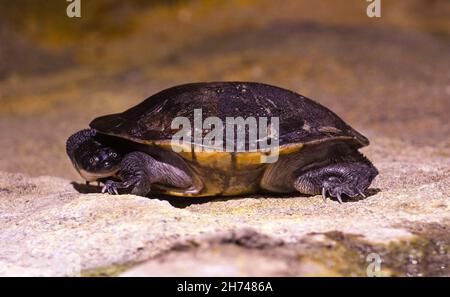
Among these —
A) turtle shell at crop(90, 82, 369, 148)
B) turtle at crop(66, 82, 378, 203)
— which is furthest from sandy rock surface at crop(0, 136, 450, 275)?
turtle shell at crop(90, 82, 369, 148)

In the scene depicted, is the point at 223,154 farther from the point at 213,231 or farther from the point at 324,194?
the point at 213,231

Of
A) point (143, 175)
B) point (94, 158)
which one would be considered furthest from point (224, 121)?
point (94, 158)

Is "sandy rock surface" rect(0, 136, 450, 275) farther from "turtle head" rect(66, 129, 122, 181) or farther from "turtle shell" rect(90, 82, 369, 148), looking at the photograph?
"turtle shell" rect(90, 82, 369, 148)

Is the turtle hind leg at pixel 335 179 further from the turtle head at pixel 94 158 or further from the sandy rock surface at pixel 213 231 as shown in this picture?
the turtle head at pixel 94 158

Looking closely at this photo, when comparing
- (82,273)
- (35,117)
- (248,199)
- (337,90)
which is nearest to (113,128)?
(248,199)

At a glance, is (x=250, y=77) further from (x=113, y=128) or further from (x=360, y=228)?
(x=360, y=228)
